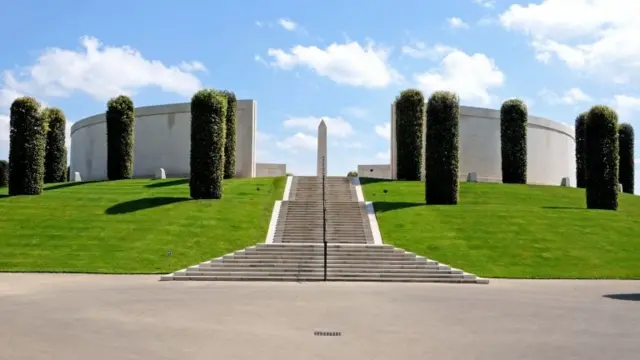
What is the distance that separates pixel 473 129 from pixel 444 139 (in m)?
21.1

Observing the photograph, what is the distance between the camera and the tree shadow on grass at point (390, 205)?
32922 mm

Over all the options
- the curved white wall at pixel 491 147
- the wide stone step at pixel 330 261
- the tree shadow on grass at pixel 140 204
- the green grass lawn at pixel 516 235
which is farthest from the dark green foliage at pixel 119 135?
the wide stone step at pixel 330 261

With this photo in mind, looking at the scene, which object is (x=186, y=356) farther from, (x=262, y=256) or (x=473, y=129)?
(x=473, y=129)

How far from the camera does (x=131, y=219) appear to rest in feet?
96.4

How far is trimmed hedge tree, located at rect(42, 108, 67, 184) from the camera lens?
160 ft

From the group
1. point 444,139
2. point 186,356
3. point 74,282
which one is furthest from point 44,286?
point 444,139

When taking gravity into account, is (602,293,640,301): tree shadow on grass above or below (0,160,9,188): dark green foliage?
below

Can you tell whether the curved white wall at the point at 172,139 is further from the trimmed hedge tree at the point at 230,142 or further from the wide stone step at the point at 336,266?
the wide stone step at the point at 336,266

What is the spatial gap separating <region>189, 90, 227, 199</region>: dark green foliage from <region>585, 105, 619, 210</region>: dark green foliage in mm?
21736

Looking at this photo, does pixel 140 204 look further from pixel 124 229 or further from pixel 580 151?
pixel 580 151

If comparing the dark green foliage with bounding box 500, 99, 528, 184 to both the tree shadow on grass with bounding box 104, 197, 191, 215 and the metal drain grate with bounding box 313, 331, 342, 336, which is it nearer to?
the tree shadow on grass with bounding box 104, 197, 191, 215

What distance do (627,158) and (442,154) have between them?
25.0m

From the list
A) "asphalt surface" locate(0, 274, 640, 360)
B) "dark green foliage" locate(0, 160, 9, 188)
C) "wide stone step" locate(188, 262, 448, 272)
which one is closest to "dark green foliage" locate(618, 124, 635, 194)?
"wide stone step" locate(188, 262, 448, 272)

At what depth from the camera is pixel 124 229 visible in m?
27.7
